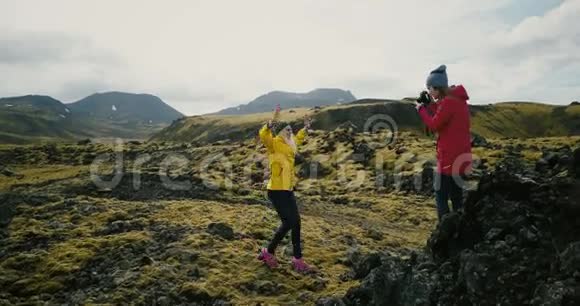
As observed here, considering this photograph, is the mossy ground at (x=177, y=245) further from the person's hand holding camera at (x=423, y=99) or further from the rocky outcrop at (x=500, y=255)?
the person's hand holding camera at (x=423, y=99)

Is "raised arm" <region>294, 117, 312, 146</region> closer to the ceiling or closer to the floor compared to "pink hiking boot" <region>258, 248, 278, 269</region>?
closer to the ceiling

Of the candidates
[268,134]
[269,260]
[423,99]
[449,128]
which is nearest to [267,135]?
[268,134]

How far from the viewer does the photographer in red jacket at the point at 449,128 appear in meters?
12.1

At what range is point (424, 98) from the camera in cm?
1252

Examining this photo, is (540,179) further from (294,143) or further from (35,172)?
(35,172)

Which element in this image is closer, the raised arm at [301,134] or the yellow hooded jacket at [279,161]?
the yellow hooded jacket at [279,161]

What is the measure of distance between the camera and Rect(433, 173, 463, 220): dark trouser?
1895mm

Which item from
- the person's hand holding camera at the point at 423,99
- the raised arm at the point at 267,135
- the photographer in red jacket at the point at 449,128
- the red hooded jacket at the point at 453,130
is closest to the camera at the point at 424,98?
the person's hand holding camera at the point at 423,99

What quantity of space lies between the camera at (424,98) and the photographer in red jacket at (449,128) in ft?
0.42

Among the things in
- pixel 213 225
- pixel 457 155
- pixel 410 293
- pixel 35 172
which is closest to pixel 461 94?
pixel 457 155

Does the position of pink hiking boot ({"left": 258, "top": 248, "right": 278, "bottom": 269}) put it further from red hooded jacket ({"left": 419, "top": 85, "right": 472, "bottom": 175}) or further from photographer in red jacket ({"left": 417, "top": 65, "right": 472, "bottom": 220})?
red hooded jacket ({"left": 419, "top": 85, "right": 472, "bottom": 175})

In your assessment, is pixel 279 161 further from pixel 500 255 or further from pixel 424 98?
pixel 500 255

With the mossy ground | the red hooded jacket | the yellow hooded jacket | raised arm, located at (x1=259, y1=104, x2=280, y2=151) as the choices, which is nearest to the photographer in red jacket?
the red hooded jacket

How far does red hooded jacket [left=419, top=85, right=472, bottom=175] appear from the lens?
39.7ft
